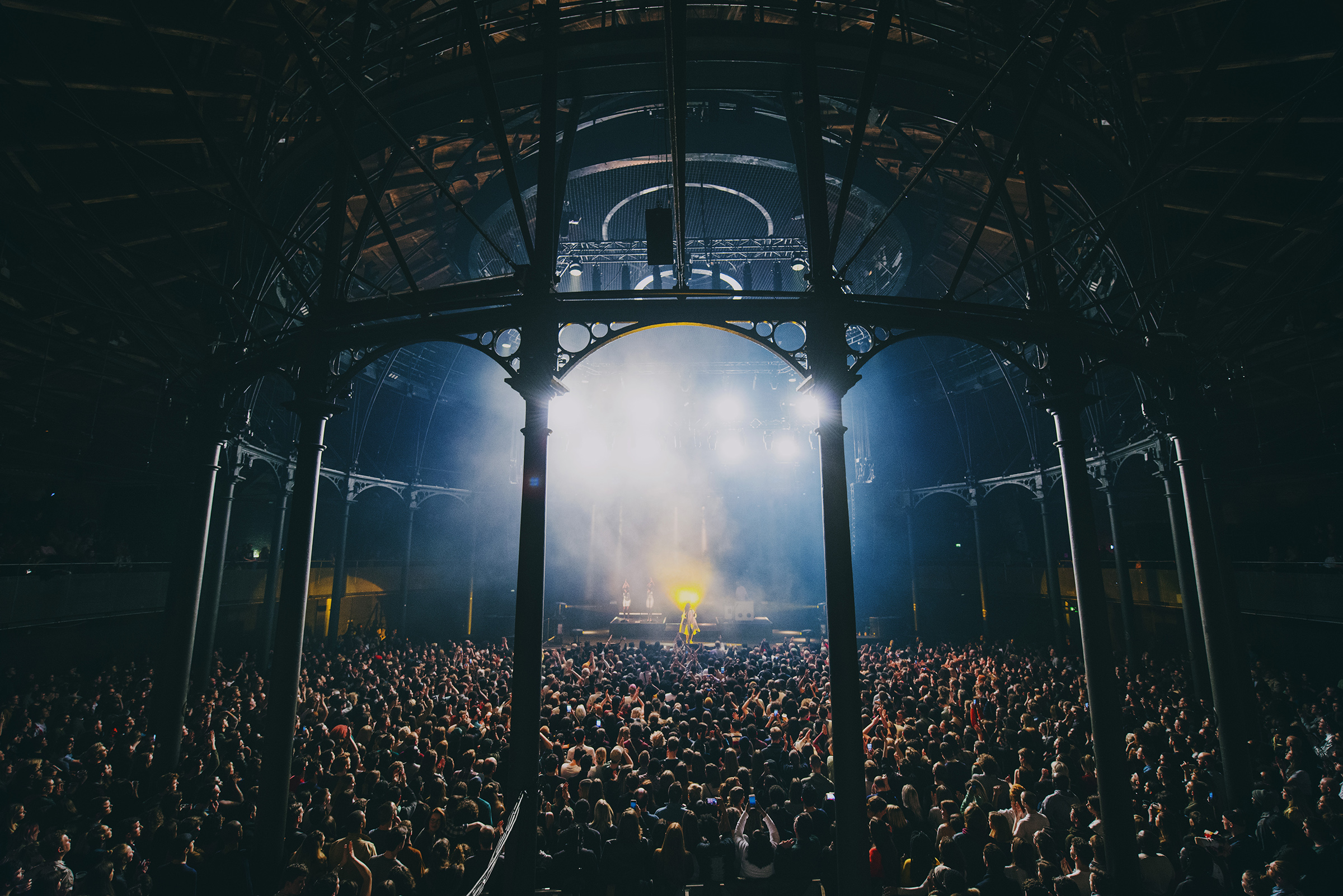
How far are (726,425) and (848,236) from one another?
20301mm

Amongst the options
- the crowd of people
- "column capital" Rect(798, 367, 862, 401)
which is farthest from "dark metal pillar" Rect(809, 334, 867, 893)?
the crowd of people

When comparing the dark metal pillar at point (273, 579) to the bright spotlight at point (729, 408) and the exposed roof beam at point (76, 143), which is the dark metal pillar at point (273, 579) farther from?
the bright spotlight at point (729, 408)

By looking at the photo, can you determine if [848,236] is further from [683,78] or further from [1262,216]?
[683,78]

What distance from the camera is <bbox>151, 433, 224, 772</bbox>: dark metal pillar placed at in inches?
298

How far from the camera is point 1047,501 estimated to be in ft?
61.7

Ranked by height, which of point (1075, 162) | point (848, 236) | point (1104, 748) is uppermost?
point (848, 236)

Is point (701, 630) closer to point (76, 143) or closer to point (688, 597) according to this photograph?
point (688, 597)

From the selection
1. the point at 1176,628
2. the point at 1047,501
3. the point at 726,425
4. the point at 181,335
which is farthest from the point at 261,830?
the point at 726,425

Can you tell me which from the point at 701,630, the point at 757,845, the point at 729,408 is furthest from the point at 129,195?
the point at 729,408

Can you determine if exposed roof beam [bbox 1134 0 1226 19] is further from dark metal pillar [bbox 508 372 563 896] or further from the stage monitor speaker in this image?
dark metal pillar [bbox 508 372 563 896]

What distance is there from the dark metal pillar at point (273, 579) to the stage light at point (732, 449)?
22001 mm

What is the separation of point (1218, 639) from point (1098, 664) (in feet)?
12.3

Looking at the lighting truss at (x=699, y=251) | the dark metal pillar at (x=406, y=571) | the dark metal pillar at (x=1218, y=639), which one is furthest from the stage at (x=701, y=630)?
the dark metal pillar at (x=1218, y=639)

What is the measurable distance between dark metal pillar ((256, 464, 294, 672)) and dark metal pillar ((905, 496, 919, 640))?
22.4 m
